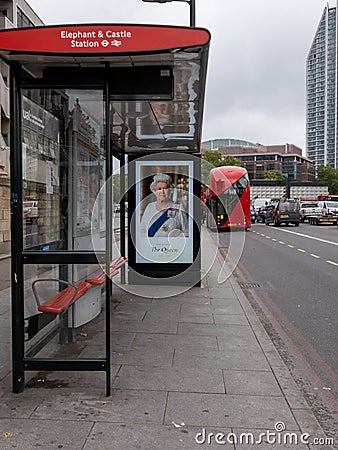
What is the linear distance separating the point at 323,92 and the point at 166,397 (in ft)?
433

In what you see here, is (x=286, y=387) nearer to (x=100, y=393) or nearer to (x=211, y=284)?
(x=100, y=393)

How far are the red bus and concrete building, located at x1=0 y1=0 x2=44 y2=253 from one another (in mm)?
10285

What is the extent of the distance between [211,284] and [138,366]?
572 cm

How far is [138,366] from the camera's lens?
495cm

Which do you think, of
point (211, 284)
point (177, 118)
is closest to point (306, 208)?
point (211, 284)

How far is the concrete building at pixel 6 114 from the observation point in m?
17.1

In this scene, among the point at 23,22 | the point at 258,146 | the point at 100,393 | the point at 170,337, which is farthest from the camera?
the point at 258,146

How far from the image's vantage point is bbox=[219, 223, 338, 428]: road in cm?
518

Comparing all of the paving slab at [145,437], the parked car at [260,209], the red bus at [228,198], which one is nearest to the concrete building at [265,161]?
the parked car at [260,209]

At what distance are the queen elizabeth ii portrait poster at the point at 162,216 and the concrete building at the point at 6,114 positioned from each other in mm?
6071

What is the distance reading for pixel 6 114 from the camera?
22844mm

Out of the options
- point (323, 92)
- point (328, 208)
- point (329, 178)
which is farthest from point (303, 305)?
point (323, 92)

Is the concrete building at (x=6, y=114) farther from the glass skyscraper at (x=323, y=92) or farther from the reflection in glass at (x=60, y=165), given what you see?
the glass skyscraper at (x=323, y=92)

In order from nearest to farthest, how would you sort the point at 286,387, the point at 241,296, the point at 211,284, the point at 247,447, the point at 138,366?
the point at 247,447, the point at 286,387, the point at 138,366, the point at 241,296, the point at 211,284
